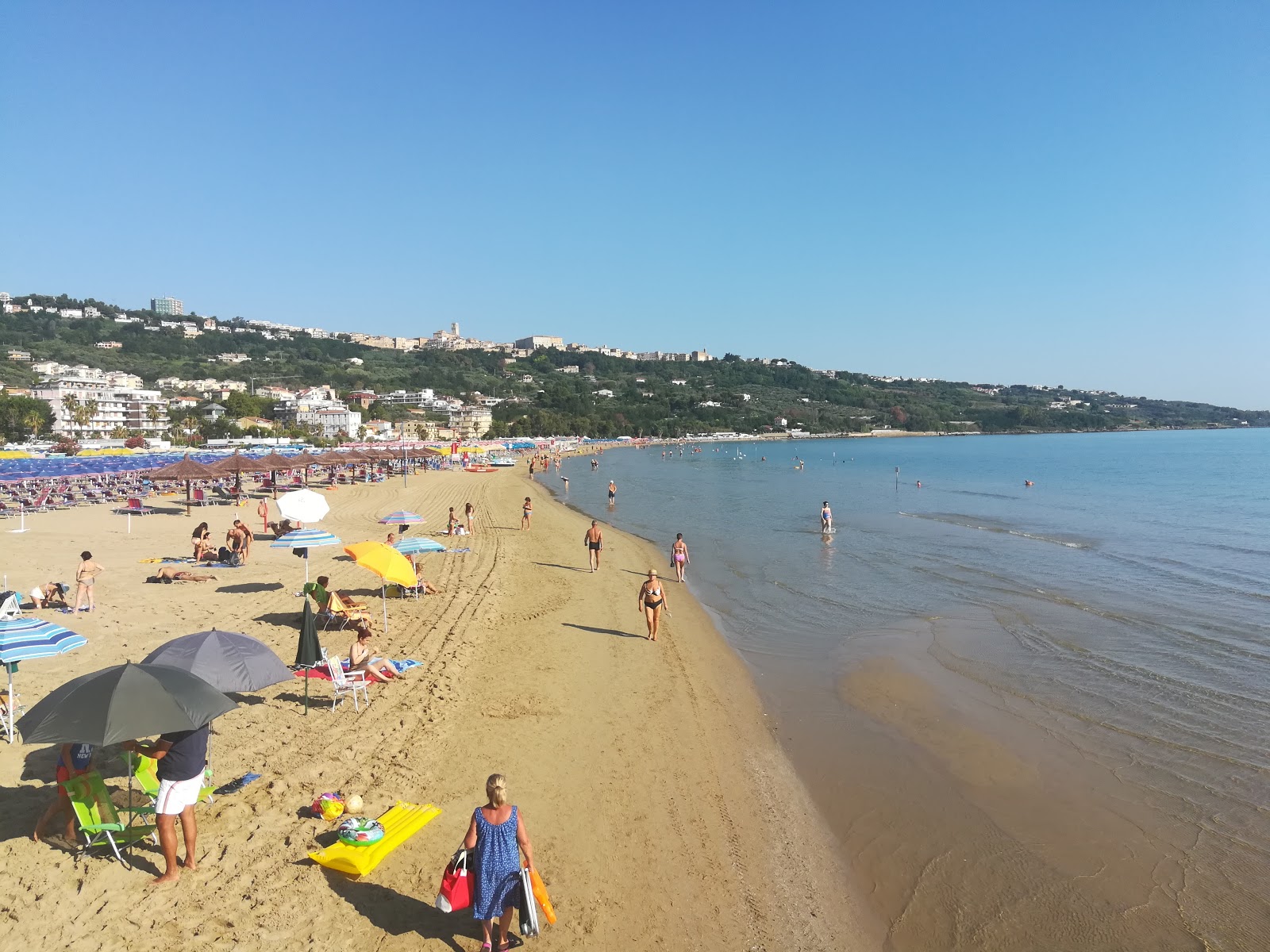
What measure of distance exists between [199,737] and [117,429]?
281 feet

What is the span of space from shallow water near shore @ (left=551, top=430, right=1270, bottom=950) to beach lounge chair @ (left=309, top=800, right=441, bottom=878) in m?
3.48

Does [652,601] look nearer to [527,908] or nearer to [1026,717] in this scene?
[1026,717]

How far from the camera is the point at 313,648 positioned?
7.94 meters

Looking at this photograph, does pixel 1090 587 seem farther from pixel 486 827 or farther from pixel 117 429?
pixel 117 429

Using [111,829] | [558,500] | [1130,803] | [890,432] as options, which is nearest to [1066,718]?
Result: [1130,803]

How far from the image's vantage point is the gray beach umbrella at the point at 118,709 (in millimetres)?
4281

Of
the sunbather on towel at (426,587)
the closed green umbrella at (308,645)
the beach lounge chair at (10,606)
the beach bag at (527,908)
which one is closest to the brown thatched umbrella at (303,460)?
the sunbather on towel at (426,587)

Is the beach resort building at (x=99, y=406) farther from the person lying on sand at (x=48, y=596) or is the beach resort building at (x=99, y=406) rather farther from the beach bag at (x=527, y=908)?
the beach bag at (x=527, y=908)

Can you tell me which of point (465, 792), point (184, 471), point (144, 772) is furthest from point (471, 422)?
point (144, 772)

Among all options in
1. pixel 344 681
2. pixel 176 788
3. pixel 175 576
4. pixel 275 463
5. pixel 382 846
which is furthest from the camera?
pixel 275 463

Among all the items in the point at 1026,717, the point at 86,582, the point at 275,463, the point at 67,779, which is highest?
the point at 67,779

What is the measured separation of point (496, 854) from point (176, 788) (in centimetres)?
222

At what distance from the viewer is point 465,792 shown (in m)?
6.24

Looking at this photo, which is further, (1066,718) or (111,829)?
(1066,718)
